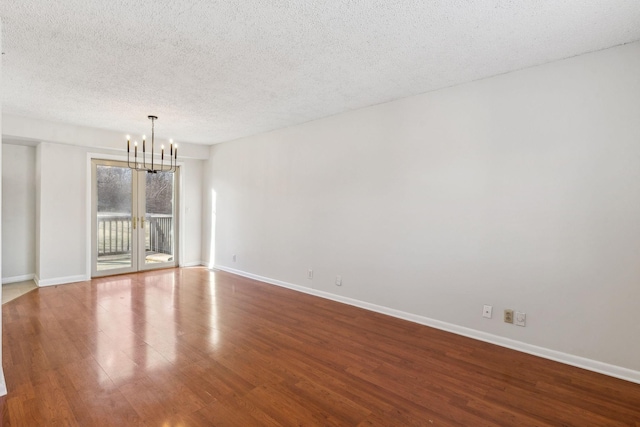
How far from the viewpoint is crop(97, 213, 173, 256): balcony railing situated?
229 inches

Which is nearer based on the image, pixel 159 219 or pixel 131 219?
pixel 131 219

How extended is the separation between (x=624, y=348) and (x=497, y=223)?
133 cm

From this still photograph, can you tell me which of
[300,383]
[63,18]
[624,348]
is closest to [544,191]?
[624,348]

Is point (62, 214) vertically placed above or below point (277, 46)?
below

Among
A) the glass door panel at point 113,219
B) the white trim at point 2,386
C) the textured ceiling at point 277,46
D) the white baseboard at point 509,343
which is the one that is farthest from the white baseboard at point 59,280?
the white baseboard at point 509,343

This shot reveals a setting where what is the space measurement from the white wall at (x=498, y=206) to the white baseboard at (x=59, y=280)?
3796 mm

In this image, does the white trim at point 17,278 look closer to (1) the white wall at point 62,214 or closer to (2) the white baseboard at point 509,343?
(1) the white wall at point 62,214

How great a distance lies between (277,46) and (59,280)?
5274 millimetres

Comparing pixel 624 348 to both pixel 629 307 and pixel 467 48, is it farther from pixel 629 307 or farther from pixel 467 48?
pixel 467 48

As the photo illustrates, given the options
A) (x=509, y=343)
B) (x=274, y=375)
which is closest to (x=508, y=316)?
(x=509, y=343)

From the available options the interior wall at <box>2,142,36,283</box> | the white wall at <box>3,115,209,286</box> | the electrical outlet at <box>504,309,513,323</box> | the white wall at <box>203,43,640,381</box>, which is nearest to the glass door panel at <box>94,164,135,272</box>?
the white wall at <box>3,115,209,286</box>

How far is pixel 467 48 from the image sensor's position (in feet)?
8.59

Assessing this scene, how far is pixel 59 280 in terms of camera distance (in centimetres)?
520

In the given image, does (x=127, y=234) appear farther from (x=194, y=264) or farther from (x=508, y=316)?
(x=508, y=316)
